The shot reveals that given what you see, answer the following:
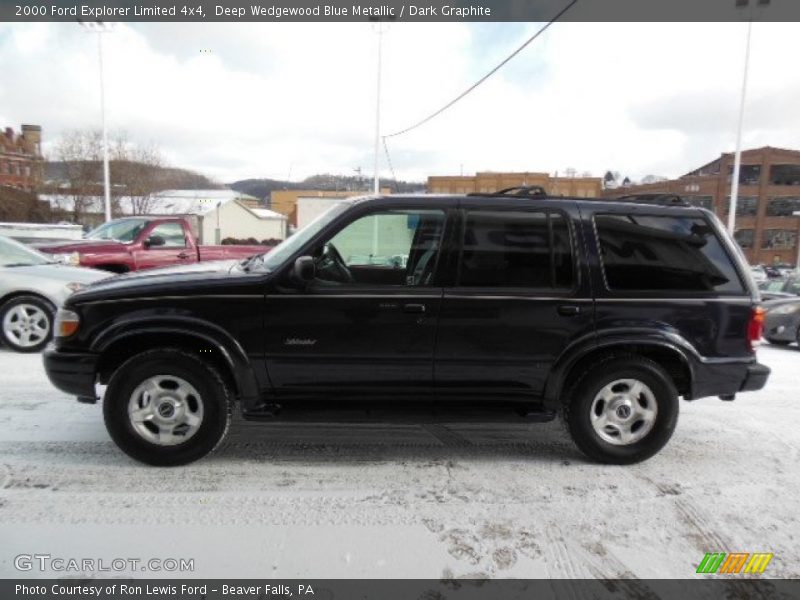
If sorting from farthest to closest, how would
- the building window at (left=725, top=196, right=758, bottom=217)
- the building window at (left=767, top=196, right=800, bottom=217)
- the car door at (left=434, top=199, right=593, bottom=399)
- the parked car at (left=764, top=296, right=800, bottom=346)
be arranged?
the building window at (left=725, top=196, right=758, bottom=217)
the building window at (left=767, top=196, right=800, bottom=217)
the parked car at (left=764, top=296, right=800, bottom=346)
the car door at (left=434, top=199, right=593, bottom=399)

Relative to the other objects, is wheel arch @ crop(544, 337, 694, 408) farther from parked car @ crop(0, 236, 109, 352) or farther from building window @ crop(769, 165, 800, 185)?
building window @ crop(769, 165, 800, 185)

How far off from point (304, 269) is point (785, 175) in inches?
2862

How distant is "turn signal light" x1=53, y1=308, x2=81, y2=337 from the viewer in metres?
3.37

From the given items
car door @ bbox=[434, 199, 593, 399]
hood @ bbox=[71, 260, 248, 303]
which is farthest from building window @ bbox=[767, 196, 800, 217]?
hood @ bbox=[71, 260, 248, 303]

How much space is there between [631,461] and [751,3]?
18022mm

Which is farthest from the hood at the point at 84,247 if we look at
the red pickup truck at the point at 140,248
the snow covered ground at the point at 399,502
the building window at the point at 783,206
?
the building window at the point at 783,206

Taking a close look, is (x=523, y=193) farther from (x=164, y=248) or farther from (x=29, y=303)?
(x=164, y=248)

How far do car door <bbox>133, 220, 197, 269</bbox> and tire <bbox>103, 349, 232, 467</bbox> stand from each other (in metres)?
6.21

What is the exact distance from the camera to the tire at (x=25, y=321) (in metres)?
6.33

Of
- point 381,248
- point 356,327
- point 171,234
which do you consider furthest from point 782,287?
point 171,234

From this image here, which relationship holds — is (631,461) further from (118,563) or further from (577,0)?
(577,0)

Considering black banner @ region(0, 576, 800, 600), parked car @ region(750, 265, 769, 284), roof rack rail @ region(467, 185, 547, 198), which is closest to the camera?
black banner @ region(0, 576, 800, 600)

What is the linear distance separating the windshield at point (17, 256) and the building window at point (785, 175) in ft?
235

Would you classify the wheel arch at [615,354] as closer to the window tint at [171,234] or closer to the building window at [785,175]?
the window tint at [171,234]
